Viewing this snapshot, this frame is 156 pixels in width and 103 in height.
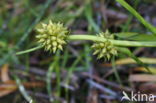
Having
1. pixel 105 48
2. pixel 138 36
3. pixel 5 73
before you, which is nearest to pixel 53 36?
pixel 105 48

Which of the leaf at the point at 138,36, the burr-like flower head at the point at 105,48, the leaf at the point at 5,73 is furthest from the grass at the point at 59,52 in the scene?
the burr-like flower head at the point at 105,48

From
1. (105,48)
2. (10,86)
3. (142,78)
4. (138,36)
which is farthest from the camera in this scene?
(10,86)

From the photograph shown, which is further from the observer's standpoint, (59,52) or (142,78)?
(59,52)

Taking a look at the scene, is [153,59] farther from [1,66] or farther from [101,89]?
[1,66]

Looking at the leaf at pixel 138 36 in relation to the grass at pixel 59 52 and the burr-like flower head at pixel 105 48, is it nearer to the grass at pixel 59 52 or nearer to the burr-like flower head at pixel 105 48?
the burr-like flower head at pixel 105 48

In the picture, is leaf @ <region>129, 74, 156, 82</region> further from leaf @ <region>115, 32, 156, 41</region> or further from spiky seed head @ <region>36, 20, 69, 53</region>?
spiky seed head @ <region>36, 20, 69, 53</region>

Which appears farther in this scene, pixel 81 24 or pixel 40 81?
pixel 81 24

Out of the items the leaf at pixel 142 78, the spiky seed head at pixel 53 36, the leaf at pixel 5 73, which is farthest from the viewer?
the leaf at pixel 5 73

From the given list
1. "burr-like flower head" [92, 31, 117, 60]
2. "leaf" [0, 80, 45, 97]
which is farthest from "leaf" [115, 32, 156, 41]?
"leaf" [0, 80, 45, 97]

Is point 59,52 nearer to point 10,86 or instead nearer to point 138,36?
point 10,86

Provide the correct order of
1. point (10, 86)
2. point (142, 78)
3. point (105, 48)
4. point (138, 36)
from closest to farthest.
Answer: point (105, 48) < point (138, 36) < point (142, 78) < point (10, 86)

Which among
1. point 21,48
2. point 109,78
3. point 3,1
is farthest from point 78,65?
point 3,1
